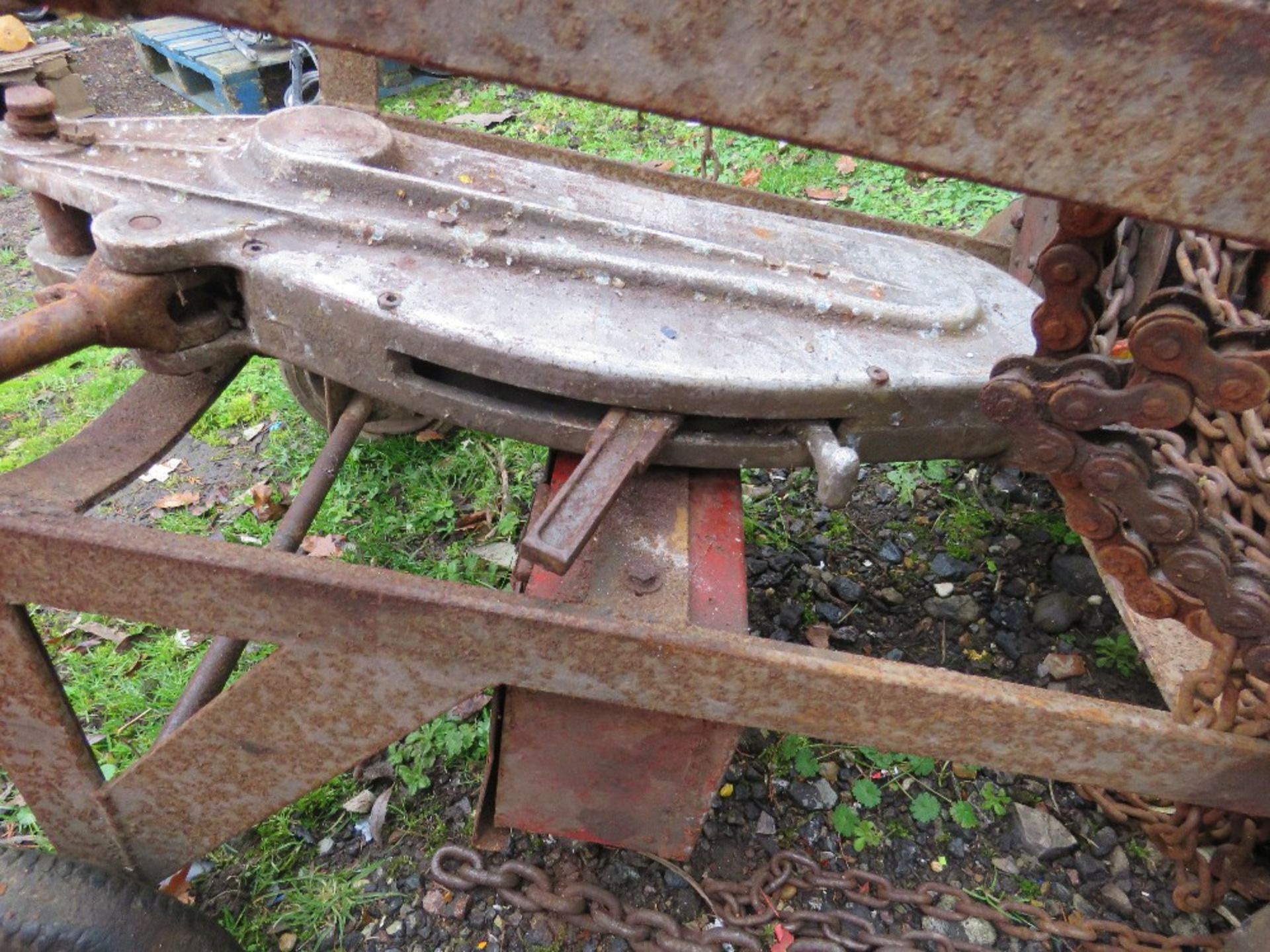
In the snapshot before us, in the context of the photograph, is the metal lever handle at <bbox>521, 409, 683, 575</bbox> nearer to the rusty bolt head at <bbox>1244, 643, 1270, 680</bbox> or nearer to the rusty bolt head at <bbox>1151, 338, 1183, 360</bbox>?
the rusty bolt head at <bbox>1151, 338, 1183, 360</bbox>

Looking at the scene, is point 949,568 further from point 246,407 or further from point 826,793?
point 246,407

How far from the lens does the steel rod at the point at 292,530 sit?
199 centimetres

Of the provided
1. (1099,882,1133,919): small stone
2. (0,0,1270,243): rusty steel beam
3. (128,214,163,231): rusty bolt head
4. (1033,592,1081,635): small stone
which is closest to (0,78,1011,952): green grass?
(1099,882,1133,919): small stone

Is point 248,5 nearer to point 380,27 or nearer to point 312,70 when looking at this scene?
point 380,27

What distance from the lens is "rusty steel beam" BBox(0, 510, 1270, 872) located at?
58.9 inches

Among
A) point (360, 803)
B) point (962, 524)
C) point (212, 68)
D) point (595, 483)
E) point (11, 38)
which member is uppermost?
point (595, 483)

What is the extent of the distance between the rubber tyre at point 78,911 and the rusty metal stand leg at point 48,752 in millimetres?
85

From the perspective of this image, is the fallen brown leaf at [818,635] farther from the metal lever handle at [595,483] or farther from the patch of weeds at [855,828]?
the metal lever handle at [595,483]

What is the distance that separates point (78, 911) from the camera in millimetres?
1723

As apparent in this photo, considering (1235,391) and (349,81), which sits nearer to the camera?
(1235,391)

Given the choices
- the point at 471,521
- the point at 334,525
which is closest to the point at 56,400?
the point at 334,525

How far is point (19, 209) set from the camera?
5391mm

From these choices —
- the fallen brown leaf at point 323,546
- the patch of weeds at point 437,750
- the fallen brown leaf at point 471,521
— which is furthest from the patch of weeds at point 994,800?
the fallen brown leaf at point 323,546

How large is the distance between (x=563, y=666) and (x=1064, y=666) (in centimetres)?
198
